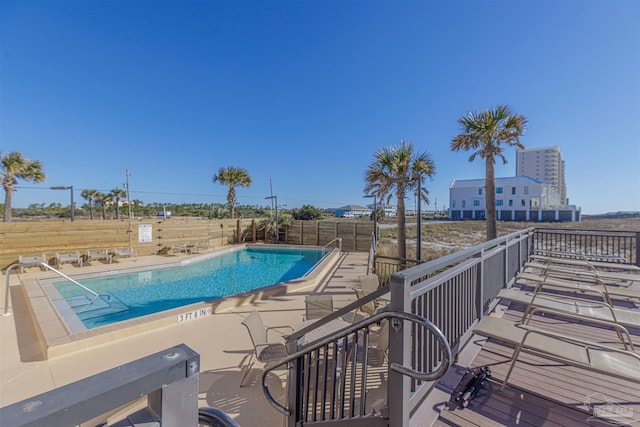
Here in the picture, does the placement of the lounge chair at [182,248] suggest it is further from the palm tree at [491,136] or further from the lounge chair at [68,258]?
the palm tree at [491,136]

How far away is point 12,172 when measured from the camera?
1198cm

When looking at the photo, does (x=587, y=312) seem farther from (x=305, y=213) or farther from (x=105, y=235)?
(x=305, y=213)

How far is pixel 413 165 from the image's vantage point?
923 centimetres

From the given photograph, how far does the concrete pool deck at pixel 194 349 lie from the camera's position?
3090mm

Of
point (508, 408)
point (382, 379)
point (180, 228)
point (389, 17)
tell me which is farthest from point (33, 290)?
point (389, 17)

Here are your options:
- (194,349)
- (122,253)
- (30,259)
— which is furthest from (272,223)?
(194,349)

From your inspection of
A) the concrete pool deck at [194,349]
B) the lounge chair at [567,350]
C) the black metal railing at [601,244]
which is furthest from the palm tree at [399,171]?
the lounge chair at [567,350]

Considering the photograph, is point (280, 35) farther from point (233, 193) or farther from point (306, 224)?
point (233, 193)

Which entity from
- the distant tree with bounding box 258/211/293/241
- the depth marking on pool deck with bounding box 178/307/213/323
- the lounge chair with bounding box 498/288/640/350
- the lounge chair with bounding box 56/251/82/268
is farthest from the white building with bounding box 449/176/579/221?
the lounge chair with bounding box 56/251/82/268

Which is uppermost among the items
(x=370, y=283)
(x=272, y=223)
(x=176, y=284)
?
(x=272, y=223)

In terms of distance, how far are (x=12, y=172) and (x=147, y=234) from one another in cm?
613

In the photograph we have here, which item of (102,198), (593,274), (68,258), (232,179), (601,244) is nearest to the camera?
(593,274)

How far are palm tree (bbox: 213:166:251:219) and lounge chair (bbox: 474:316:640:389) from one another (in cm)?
1898

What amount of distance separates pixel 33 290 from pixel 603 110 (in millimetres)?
18873
